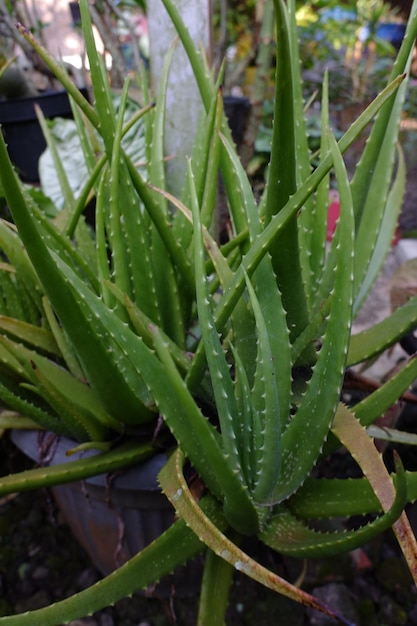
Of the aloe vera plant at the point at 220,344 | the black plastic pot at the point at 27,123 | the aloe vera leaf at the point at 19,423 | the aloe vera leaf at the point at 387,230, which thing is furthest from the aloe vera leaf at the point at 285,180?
the black plastic pot at the point at 27,123

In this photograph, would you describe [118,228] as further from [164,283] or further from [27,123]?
[27,123]

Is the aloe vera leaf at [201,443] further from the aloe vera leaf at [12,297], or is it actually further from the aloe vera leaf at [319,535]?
the aloe vera leaf at [12,297]

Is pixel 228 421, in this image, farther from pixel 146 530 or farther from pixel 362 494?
pixel 146 530

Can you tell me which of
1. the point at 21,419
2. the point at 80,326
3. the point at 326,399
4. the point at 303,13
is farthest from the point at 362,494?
the point at 303,13

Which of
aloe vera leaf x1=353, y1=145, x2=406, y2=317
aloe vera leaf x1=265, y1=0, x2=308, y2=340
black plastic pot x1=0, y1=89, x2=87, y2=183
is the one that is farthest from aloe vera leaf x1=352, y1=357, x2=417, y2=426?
black plastic pot x1=0, y1=89, x2=87, y2=183

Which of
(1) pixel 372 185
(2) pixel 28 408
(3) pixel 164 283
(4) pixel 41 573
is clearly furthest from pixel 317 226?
(4) pixel 41 573

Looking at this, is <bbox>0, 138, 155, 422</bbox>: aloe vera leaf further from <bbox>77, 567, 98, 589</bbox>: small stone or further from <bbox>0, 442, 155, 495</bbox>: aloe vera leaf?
<bbox>77, 567, 98, 589</bbox>: small stone
